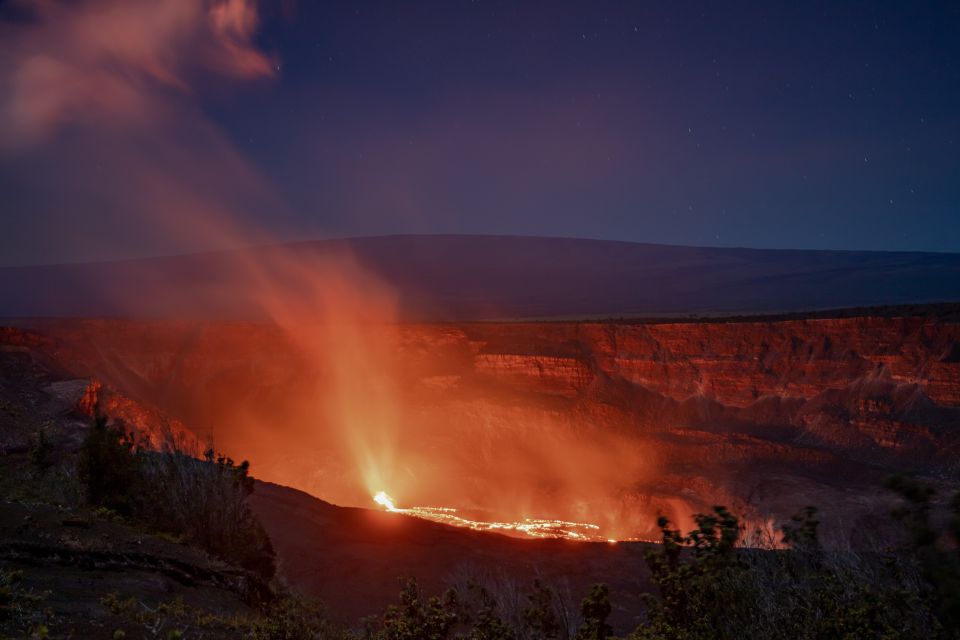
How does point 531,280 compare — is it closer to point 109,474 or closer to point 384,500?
point 384,500

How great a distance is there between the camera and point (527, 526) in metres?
33.0

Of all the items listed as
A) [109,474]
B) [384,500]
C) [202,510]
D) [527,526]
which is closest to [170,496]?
[202,510]

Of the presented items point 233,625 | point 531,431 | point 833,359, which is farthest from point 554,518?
point 233,625

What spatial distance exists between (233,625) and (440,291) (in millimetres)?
102660

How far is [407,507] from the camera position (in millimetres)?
36969

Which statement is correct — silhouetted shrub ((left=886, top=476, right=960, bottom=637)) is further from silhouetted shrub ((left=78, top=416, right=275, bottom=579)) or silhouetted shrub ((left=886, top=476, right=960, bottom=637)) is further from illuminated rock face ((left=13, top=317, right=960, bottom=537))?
illuminated rock face ((left=13, top=317, right=960, bottom=537))

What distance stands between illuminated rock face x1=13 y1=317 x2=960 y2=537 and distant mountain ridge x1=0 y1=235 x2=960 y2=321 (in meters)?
33.8

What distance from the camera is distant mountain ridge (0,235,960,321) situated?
8669 centimetres

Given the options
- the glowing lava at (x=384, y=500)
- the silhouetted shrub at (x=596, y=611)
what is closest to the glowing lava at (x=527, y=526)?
the glowing lava at (x=384, y=500)

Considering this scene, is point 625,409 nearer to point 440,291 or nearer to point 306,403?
point 306,403

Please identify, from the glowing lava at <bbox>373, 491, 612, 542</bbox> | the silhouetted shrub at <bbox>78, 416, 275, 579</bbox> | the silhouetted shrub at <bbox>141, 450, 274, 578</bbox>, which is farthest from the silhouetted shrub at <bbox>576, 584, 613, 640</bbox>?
the glowing lava at <bbox>373, 491, 612, 542</bbox>

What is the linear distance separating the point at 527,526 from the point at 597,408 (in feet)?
33.4

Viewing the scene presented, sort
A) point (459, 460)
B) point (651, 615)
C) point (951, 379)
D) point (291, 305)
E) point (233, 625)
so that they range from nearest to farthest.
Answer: point (651, 615) → point (233, 625) → point (951, 379) → point (459, 460) → point (291, 305)

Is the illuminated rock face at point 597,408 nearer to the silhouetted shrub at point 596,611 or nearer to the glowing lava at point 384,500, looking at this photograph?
the glowing lava at point 384,500
